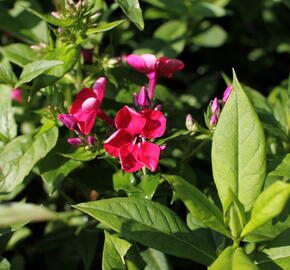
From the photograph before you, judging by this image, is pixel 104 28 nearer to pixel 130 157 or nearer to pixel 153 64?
pixel 153 64

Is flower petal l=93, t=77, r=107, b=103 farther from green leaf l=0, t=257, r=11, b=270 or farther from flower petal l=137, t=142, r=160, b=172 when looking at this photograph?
green leaf l=0, t=257, r=11, b=270

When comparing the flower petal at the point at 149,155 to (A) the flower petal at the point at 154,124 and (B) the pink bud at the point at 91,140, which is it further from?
(B) the pink bud at the point at 91,140

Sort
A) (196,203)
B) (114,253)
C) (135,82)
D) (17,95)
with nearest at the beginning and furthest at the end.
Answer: (196,203)
(114,253)
(135,82)
(17,95)

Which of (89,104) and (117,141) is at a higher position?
(89,104)

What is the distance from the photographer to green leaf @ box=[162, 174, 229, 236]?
4.01ft

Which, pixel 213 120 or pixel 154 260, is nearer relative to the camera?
pixel 213 120

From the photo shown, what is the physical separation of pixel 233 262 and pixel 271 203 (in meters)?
0.21

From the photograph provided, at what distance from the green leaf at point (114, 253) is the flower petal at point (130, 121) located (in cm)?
37

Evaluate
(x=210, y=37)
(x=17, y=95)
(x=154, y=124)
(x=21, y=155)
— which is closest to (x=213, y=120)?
(x=154, y=124)

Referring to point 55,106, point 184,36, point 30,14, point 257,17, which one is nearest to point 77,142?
point 55,106

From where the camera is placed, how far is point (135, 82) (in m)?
2.09

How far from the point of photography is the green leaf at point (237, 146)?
140 centimetres

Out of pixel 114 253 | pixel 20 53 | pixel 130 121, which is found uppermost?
pixel 20 53

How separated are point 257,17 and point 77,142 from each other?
2193 millimetres
